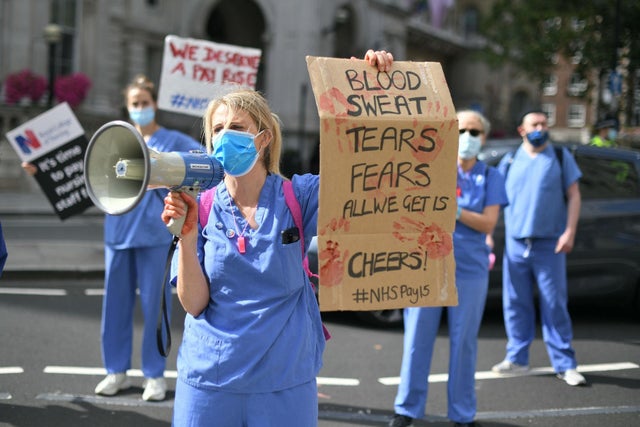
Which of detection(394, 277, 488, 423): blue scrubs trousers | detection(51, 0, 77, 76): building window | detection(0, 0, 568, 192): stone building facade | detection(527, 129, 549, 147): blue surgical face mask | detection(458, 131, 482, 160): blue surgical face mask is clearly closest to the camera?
detection(394, 277, 488, 423): blue scrubs trousers

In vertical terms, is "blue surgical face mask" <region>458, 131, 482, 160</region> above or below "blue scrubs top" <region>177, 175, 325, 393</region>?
above

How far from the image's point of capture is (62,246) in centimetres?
1145

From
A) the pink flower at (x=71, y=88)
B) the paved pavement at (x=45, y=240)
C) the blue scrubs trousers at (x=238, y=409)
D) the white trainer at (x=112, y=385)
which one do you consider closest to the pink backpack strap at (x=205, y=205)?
the blue scrubs trousers at (x=238, y=409)

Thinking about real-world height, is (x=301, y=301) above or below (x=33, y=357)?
above

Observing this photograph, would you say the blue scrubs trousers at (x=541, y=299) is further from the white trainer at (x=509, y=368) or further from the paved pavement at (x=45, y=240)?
the paved pavement at (x=45, y=240)

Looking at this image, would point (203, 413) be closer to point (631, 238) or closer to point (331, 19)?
point (631, 238)

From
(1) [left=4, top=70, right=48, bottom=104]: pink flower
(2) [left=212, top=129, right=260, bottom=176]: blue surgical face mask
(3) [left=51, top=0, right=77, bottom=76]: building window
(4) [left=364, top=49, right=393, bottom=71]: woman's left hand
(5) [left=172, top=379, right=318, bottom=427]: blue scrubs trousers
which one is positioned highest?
(3) [left=51, top=0, right=77, bottom=76]: building window

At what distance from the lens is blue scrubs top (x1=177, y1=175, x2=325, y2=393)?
9.41 ft

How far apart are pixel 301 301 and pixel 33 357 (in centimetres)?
396

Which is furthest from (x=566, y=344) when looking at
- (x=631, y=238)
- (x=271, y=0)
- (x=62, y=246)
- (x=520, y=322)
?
(x=271, y=0)

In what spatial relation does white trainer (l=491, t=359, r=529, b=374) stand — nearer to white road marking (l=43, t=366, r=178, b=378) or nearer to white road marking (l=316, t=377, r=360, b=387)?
white road marking (l=316, t=377, r=360, b=387)

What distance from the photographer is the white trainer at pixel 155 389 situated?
17.9 ft

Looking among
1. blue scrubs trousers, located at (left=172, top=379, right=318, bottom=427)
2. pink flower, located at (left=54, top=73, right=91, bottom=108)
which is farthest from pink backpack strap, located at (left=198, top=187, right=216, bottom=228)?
pink flower, located at (left=54, top=73, right=91, bottom=108)

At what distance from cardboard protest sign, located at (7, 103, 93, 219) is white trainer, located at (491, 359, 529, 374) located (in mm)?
3335
